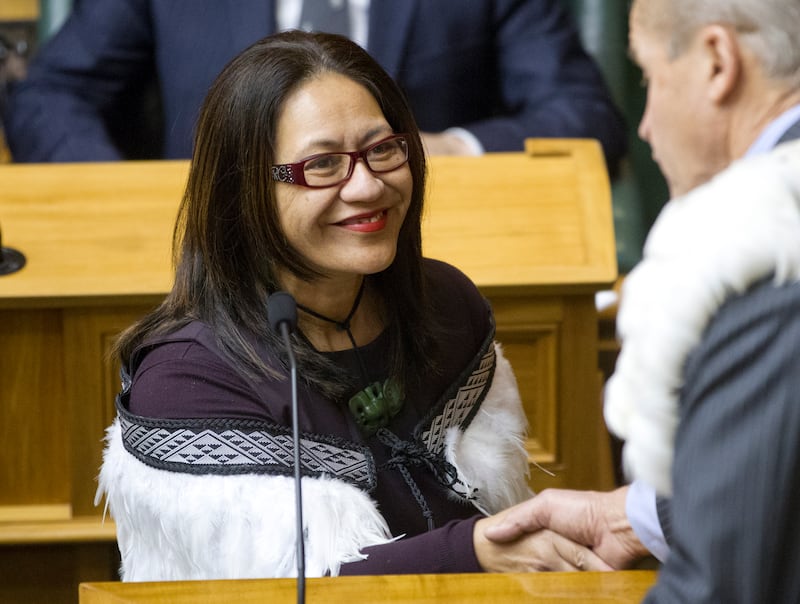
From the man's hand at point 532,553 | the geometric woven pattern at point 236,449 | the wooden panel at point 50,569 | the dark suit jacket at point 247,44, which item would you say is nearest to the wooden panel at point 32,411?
the wooden panel at point 50,569

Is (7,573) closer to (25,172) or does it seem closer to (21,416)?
(21,416)

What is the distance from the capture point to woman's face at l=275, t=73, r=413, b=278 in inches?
67.6

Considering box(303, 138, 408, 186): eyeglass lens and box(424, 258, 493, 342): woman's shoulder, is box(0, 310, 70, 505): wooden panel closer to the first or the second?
box(424, 258, 493, 342): woman's shoulder

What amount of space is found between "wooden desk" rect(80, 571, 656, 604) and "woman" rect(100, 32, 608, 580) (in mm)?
240

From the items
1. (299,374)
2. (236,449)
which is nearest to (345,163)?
(299,374)

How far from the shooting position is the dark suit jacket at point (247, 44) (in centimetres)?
368

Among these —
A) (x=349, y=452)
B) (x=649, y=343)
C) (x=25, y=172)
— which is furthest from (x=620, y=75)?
(x=649, y=343)

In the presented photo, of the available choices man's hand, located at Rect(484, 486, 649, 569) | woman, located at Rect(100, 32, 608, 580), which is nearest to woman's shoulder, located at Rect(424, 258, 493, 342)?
woman, located at Rect(100, 32, 608, 580)

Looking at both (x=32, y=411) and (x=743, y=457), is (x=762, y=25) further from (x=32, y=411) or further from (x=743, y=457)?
(x=32, y=411)

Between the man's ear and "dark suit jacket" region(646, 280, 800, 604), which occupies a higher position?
the man's ear

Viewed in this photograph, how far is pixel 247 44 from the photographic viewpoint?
3621 mm

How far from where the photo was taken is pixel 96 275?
105 inches

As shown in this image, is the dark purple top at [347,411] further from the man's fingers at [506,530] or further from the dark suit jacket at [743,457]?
the dark suit jacket at [743,457]

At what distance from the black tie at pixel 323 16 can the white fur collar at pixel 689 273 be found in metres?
2.75
